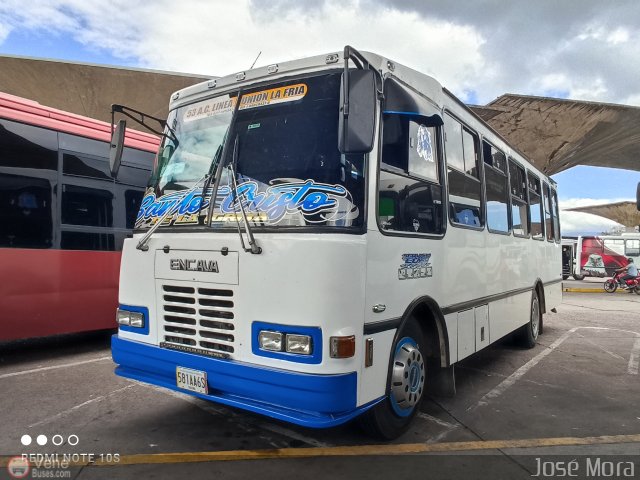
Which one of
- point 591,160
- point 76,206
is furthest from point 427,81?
point 591,160

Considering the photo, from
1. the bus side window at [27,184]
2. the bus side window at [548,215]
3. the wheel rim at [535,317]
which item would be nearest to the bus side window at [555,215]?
the bus side window at [548,215]

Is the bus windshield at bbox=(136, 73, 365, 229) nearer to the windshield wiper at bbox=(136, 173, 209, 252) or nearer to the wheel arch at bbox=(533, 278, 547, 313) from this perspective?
the windshield wiper at bbox=(136, 173, 209, 252)

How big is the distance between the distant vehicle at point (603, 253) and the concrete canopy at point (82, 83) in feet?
76.0

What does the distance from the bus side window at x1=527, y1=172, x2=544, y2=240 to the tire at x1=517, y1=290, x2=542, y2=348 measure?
0.98 meters

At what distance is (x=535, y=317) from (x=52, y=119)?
25.7 feet

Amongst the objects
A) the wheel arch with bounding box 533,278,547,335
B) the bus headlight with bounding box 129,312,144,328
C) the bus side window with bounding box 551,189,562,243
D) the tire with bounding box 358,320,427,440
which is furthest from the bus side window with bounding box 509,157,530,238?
the bus headlight with bounding box 129,312,144,328

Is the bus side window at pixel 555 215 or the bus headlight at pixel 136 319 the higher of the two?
the bus side window at pixel 555 215

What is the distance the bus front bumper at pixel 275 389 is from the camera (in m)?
3.13

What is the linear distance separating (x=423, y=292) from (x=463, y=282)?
3.10ft

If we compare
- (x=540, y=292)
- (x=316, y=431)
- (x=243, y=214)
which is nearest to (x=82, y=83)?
(x=540, y=292)

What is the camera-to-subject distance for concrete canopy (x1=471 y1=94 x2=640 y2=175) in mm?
24422

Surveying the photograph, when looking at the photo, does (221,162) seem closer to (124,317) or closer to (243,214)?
(243,214)

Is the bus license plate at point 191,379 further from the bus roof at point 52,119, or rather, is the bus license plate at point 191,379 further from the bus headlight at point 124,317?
the bus roof at point 52,119

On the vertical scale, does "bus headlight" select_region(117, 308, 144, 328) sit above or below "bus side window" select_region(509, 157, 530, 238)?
below
